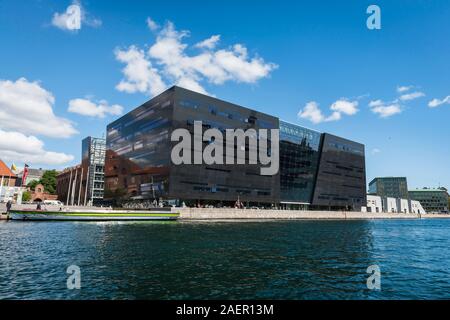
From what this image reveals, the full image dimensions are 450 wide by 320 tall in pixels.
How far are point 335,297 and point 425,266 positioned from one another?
43.0ft

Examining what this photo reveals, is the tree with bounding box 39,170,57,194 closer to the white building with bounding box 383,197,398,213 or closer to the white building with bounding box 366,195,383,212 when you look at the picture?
the white building with bounding box 366,195,383,212

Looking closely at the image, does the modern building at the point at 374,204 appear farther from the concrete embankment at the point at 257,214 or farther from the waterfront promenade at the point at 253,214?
the waterfront promenade at the point at 253,214

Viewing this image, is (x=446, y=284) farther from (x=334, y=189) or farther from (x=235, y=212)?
(x=334, y=189)

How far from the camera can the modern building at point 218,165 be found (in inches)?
3268

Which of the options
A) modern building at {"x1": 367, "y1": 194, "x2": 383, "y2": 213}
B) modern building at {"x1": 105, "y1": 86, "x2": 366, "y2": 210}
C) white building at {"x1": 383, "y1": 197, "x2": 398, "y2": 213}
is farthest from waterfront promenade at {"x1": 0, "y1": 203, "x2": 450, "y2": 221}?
white building at {"x1": 383, "y1": 197, "x2": 398, "y2": 213}

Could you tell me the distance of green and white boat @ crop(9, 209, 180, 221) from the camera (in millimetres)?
57188

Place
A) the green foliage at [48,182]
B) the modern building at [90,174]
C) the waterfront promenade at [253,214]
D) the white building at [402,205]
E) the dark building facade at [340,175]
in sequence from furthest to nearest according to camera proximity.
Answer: the white building at [402,205] < the green foliage at [48,182] < the modern building at [90,174] < the dark building facade at [340,175] < the waterfront promenade at [253,214]

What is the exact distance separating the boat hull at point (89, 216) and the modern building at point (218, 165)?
11744 millimetres

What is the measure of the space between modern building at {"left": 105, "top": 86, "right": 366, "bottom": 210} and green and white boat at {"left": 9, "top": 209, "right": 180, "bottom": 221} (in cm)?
1175

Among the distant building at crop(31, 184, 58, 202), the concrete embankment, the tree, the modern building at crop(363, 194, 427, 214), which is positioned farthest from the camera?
the modern building at crop(363, 194, 427, 214)

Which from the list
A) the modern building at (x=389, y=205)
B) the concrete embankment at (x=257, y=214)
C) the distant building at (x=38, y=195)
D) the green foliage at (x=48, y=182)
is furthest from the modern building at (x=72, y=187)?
the modern building at (x=389, y=205)

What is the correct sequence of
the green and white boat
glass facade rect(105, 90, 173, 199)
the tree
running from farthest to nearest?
the tree
glass facade rect(105, 90, 173, 199)
the green and white boat
